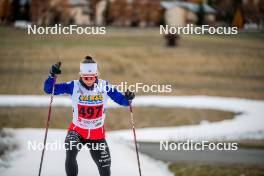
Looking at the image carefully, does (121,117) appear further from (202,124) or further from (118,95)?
(118,95)

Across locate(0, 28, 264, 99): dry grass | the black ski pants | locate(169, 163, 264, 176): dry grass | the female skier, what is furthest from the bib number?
locate(0, 28, 264, 99): dry grass

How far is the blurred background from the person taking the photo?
12.8 meters

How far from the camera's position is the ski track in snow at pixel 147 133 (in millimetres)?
7281

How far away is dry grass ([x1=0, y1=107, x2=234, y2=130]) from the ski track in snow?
52cm

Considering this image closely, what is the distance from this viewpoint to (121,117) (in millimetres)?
13164

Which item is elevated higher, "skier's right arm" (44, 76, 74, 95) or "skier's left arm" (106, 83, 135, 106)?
"skier's right arm" (44, 76, 74, 95)

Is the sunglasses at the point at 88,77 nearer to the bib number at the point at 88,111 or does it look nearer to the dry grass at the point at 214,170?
the bib number at the point at 88,111

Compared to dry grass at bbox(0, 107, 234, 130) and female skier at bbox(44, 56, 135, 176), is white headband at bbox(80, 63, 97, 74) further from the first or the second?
dry grass at bbox(0, 107, 234, 130)

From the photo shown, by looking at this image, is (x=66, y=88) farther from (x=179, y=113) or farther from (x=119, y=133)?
(x=179, y=113)

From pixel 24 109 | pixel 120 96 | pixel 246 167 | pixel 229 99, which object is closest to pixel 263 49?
pixel 229 99

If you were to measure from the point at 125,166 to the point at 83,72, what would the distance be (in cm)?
260

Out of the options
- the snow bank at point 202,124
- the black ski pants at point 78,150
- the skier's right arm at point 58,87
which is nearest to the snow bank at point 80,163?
the black ski pants at point 78,150

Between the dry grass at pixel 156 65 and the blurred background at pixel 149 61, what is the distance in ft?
0.12

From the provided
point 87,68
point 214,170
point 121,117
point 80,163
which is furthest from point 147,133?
point 87,68
